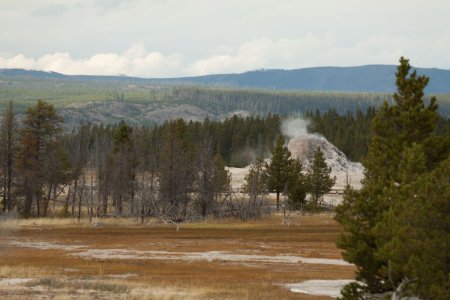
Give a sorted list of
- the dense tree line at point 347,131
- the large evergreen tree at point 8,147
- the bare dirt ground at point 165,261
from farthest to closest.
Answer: the dense tree line at point 347,131, the large evergreen tree at point 8,147, the bare dirt ground at point 165,261

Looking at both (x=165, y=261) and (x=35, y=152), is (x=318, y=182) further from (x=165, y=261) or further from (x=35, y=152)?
(x=165, y=261)

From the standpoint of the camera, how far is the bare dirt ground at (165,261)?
1369 inches

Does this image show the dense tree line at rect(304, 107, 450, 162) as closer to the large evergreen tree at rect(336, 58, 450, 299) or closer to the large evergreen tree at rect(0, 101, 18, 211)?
the large evergreen tree at rect(0, 101, 18, 211)

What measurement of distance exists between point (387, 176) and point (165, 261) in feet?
84.2

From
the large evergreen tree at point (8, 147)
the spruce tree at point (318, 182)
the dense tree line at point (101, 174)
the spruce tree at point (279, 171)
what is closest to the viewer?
the large evergreen tree at point (8, 147)

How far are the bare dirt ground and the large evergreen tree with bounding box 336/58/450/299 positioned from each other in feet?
25.3

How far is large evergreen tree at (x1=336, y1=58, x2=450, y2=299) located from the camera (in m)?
23.7

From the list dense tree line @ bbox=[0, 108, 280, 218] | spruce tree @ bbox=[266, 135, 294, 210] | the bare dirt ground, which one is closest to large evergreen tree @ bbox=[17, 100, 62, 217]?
dense tree line @ bbox=[0, 108, 280, 218]

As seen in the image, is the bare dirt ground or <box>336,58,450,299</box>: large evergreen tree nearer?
<box>336,58,450,299</box>: large evergreen tree

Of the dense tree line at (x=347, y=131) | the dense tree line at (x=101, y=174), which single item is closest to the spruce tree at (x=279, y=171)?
the dense tree line at (x=101, y=174)

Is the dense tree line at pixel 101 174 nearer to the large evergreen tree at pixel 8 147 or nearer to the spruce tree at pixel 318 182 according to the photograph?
the large evergreen tree at pixel 8 147

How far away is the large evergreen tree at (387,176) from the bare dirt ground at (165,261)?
771cm

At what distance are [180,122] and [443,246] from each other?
107094 mm

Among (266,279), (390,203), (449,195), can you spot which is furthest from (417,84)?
(266,279)
